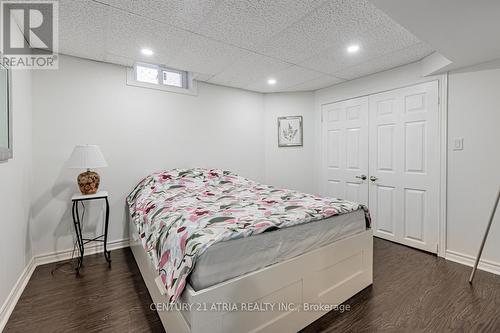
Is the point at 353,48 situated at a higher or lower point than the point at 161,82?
higher

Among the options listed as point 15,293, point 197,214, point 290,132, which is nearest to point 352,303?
point 197,214

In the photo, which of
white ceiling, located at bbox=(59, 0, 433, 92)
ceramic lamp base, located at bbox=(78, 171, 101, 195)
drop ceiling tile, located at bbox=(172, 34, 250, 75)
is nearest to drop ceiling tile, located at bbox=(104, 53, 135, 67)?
white ceiling, located at bbox=(59, 0, 433, 92)

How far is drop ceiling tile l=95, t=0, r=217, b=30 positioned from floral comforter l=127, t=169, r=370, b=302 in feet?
5.06

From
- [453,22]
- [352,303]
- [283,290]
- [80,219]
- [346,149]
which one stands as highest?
[453,22]

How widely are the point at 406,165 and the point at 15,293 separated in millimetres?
4114

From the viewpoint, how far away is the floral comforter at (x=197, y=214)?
4.35ft

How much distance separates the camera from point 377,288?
2.10 meters

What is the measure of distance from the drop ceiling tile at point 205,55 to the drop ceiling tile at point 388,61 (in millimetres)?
1482

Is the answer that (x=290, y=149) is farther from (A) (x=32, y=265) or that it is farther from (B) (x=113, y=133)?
(A) (x=32, y=265)

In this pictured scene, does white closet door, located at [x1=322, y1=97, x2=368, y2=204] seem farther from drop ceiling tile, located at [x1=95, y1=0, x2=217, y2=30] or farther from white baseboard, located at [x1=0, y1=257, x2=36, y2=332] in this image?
white baseboard, located at [x1=0, y1=257, x2=36, y2=332]

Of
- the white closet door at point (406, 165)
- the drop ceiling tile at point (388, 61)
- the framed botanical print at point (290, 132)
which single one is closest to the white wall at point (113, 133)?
the framed botanical print at point (290, 132)

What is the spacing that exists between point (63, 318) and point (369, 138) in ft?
12.4

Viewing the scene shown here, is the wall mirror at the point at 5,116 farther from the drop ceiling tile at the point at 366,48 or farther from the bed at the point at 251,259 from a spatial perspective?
the drop ceiling tile at the point at 366,48

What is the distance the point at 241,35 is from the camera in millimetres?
2270
